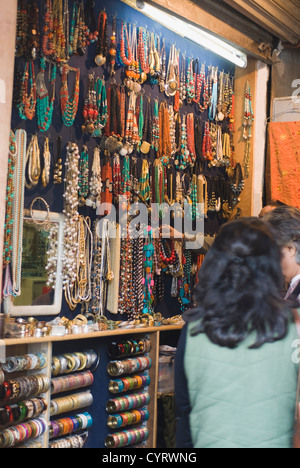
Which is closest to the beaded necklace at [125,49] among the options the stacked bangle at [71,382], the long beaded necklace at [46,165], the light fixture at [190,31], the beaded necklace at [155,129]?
the light fixture at [190,31]

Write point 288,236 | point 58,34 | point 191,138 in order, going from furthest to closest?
point 191,138 → point 58,34 → point 288,236

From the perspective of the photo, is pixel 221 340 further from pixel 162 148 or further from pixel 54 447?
pixel 162 148

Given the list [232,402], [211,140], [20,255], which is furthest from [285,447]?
[211,140]

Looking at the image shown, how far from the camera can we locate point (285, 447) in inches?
68.5

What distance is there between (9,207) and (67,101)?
3.23 ft

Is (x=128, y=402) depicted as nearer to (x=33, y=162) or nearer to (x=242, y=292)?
(x=33, y=162)

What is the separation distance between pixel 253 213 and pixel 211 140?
0.94 m

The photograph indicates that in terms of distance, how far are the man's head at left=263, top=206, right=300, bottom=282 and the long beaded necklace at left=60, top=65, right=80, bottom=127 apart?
1.79 m

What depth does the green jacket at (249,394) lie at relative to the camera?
1.73m

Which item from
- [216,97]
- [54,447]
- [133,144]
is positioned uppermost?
[216,97]

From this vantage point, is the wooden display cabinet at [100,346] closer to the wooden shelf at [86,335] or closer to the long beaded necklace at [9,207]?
the wooden shelf at [86,335]

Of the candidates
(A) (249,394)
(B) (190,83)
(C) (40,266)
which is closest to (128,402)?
(C) (40,266)

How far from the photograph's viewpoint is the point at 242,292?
1746mm

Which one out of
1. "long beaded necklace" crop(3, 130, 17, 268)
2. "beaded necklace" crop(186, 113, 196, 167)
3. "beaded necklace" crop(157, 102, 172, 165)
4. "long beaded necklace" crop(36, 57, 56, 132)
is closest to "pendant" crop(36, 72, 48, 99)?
"long beaded necklace" crop(36, 57, 56, 132)
